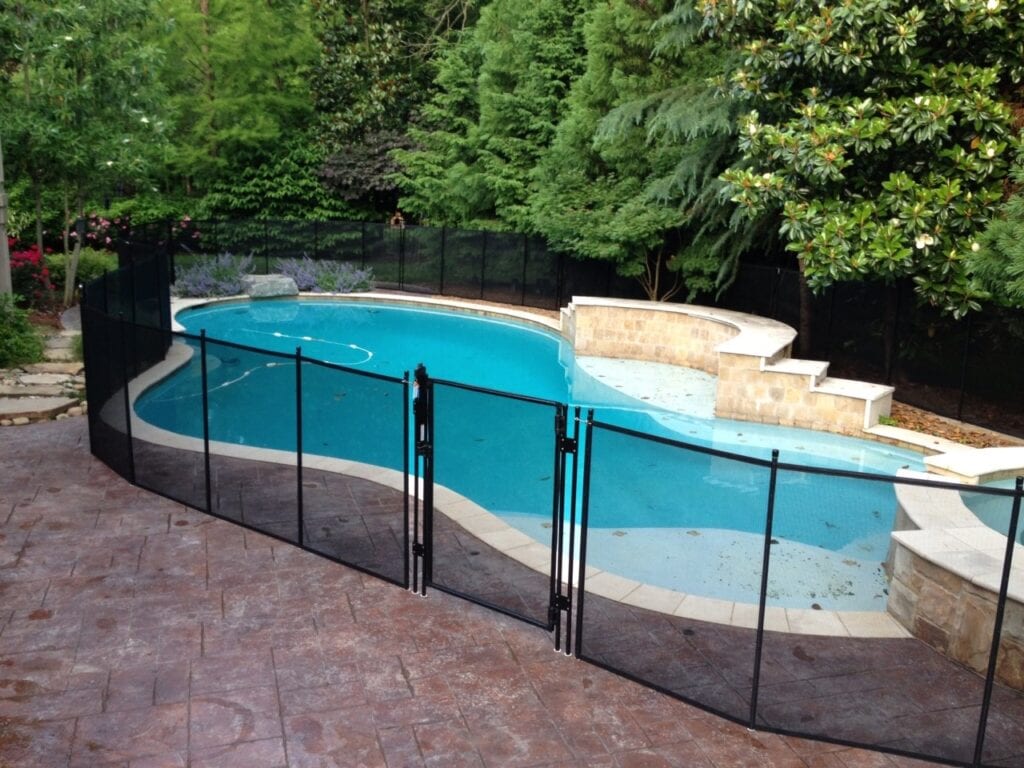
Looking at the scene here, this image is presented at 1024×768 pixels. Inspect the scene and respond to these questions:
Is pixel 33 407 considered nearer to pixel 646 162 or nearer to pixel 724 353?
pixel 724 353

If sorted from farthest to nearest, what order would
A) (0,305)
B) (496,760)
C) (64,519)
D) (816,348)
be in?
(816,348) → (0,305) → (64,519) → (496,760)

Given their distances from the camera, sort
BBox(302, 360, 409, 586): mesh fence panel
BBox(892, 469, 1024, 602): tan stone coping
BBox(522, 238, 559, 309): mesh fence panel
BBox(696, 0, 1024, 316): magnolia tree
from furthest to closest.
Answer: BBox(522, 238, 559, 309): mesh fence panel, BBox(696, 0, 1024, 316): magnolia tree, BBox(302, 360, 409, 586): mesh fence panel, BBox(892, 469, 1024, 602): tan stone coping

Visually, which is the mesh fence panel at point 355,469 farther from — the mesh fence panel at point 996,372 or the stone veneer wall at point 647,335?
the stone veneer wall at point 647,335

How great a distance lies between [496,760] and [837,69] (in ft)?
38.8

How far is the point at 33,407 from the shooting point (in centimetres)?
1209

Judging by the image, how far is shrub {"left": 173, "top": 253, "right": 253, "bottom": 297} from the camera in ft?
82.2

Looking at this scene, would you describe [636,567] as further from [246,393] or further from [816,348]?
[816,348]

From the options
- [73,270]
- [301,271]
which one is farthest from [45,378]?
[301,271]

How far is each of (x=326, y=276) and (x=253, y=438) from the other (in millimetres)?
17418

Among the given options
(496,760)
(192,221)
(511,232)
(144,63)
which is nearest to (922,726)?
(496,760)

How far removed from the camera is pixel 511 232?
25.8 m

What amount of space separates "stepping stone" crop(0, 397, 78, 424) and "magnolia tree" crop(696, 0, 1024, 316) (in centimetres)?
990

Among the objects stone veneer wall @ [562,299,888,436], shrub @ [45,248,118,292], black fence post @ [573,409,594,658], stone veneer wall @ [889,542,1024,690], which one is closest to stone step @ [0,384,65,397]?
shrub @ [45,248,118,292]

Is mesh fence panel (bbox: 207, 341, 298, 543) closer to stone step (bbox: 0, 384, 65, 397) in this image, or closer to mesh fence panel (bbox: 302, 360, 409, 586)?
mesh fence panel (bbox: 302, 360, 409, 586)
